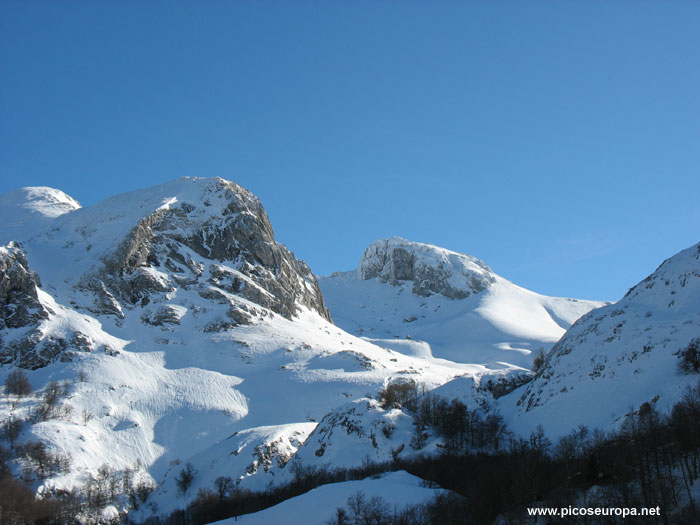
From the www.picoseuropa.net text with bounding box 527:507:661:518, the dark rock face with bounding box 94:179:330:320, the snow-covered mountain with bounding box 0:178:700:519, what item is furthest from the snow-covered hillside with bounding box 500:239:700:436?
the dark rock face with bounding box 94:179:330:320

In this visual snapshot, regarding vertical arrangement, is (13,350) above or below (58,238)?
below

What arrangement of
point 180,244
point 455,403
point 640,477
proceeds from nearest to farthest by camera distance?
point 640,477 → point 455,403 → point 180,244

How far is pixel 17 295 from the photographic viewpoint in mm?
114812

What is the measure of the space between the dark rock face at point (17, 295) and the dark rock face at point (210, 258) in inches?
580

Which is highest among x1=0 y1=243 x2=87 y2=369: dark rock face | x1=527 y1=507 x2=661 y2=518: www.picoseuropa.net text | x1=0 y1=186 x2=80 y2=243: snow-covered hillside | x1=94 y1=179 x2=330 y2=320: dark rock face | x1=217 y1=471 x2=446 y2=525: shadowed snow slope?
x1=0 y1=186 x2=80 y2=243: snow-covered hillside

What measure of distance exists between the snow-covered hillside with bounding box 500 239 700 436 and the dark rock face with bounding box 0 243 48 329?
9312cm

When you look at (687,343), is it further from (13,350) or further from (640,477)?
(13,350)

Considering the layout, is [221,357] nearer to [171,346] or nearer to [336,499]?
[171,346]

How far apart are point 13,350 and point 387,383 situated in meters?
71.2

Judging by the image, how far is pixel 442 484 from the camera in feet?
186

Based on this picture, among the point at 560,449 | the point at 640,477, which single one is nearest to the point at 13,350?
the point at 560,449

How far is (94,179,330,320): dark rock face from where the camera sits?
446 ft

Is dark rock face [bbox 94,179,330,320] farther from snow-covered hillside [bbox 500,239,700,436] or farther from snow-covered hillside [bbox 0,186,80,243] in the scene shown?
snow-covered hillside [bbox 500,239,700,436]

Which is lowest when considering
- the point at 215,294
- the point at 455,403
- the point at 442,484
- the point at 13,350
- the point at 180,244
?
the point at 442,484
